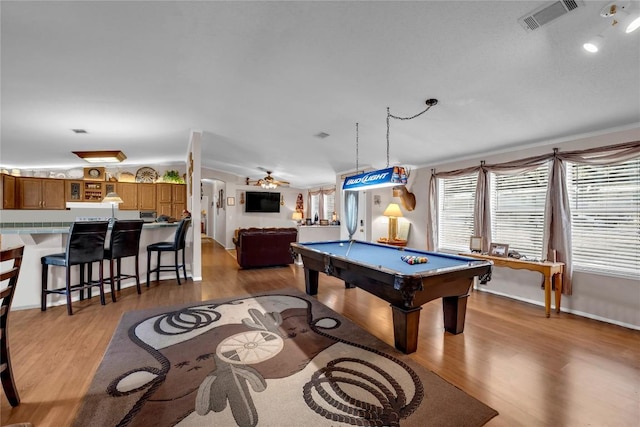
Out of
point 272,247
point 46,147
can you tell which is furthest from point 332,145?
point 46,147

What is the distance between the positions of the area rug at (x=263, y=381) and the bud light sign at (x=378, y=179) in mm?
1585

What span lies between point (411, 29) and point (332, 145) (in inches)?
125

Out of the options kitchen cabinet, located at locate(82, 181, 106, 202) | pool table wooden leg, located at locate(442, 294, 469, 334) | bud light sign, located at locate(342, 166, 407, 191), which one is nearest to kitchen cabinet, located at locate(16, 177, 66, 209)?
kitchen cabinet, located at locate(82, 181, 106, 202)

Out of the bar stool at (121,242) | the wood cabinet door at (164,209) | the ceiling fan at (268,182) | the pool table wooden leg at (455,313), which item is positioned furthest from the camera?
the ceiling fan at (268,182)

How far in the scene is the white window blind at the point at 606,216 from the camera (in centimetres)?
313

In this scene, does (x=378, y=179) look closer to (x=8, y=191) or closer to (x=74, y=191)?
(x=74, y=191)

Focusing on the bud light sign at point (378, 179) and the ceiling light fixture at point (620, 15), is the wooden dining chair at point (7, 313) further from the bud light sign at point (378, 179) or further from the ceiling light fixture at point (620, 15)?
Answer: the ceiling light fixture at point (620, 15)

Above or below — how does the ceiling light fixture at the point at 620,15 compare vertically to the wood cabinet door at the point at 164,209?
above

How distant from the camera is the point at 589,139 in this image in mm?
3400

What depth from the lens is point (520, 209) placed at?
414cm

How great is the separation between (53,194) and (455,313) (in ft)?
29.5

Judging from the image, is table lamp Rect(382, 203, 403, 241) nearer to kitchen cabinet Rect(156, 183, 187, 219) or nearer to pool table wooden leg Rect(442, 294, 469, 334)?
pool table wooden leg Rect(442, 294, 469, 334)

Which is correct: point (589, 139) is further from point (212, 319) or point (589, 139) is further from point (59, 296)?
point (59, 296)

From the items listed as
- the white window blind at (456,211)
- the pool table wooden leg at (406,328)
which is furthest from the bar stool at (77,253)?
the white window blind at (456,211)
